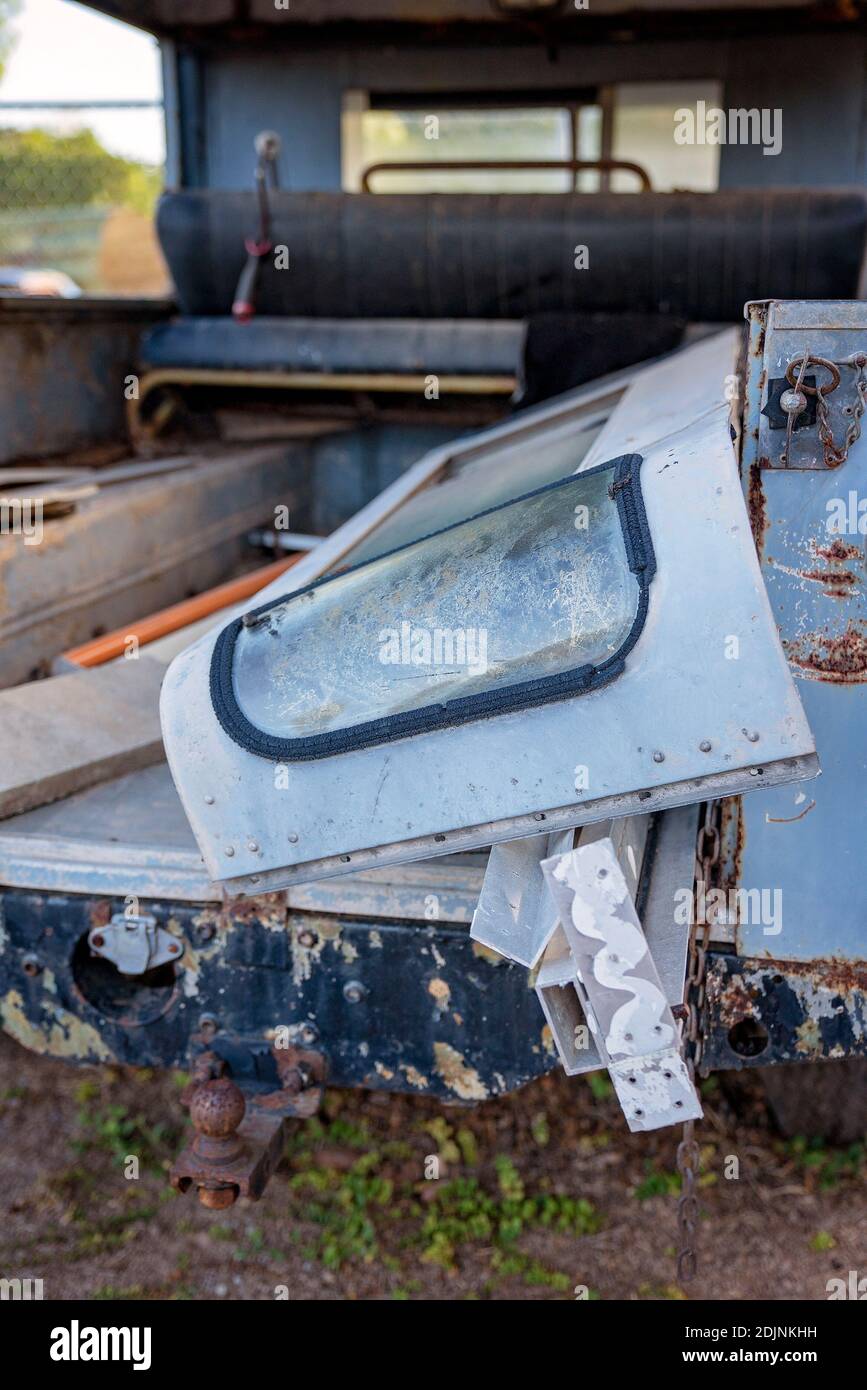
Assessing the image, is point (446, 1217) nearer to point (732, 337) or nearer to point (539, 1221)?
point (539, 1221)

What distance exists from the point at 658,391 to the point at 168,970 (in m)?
1.45

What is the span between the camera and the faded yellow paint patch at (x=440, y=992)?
185 centimetres

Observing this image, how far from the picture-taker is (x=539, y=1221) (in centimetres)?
250

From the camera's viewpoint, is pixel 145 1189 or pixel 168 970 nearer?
pixel 168 970

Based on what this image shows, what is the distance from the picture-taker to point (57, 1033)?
201 cm

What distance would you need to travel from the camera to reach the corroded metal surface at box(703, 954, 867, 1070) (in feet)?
5.74

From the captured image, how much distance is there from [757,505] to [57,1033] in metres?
1.34

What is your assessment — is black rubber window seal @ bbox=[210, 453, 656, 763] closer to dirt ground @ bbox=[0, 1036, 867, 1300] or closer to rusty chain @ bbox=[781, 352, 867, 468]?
rusty chain @ bbox=[781, 352, 867, 468]

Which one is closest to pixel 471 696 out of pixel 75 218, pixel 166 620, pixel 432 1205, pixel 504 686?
pixel 504 686

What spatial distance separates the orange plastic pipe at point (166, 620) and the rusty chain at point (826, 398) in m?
1.60

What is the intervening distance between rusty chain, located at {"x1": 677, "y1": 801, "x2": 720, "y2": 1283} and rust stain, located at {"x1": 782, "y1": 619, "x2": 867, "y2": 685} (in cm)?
23

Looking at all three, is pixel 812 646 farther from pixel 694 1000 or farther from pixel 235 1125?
pixel 235 1125

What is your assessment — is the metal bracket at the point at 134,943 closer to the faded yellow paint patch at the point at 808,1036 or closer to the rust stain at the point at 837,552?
the faded yellow paint patch at the point at 808,1036
